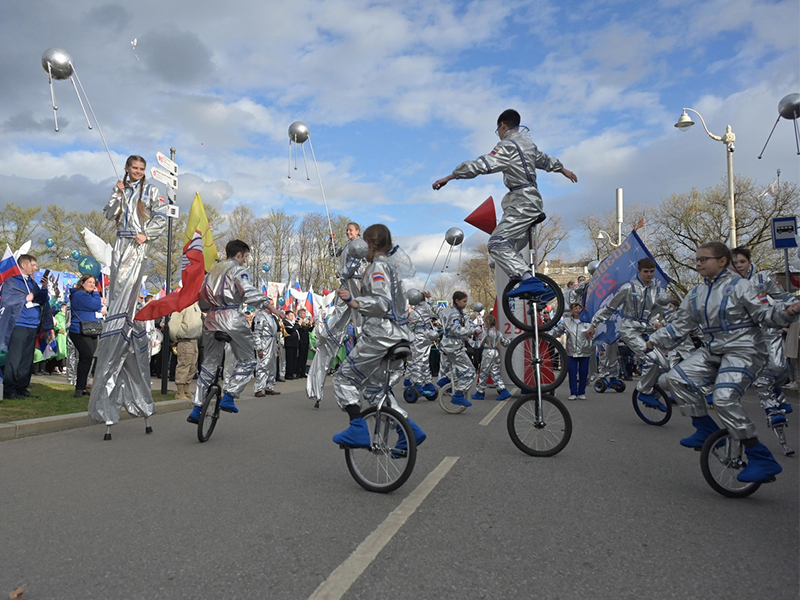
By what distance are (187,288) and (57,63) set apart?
170 inches

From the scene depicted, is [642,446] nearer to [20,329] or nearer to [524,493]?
[524,493]

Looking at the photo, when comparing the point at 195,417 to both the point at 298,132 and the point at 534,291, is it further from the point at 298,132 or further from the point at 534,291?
the point at 298,132

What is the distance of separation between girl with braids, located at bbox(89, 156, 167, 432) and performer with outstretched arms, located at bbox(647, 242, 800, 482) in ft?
19.3

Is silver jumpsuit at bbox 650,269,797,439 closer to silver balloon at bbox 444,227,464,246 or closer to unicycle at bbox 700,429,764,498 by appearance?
unicycle at bbox 700,429,764,498

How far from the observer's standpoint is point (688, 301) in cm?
520

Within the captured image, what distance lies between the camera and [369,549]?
3.44 meters

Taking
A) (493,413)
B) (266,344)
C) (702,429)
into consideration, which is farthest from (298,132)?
(702,429)

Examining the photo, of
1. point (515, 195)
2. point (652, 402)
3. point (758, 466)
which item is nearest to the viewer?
point (758, 466)

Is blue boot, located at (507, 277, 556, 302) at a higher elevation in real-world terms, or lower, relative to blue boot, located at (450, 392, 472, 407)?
higher

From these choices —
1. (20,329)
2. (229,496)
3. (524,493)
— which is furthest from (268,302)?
(20,329)

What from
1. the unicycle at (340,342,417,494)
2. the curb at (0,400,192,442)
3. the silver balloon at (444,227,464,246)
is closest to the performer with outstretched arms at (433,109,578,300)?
the unicycle at (340,342,417,494)

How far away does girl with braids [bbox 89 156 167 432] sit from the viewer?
753 cm

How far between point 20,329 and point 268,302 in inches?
211

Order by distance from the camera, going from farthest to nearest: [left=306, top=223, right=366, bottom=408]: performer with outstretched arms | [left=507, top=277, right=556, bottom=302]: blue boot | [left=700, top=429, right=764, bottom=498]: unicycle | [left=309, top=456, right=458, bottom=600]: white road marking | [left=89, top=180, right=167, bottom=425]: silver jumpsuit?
[left=306, top=223, right=366, bottom=408]: performer with outstretched arms
[left=89, top=180, right=167, bottom=425]: silver jumpsuit
[left=507, top=277, right=556, bottom=302]: blue boot
[left=700, top=429, right=764, bottom=498]: unicycle
[left=309, top=456, right=458, bottom=600]: white road marking
